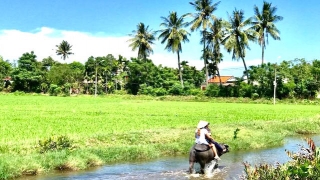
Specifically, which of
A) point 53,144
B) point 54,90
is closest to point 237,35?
point 54,90

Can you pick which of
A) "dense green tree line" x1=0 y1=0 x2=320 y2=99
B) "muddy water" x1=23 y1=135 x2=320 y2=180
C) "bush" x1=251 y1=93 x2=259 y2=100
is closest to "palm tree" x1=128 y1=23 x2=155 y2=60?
"dense green tree line" x1=0 y1=0 x2=320 y2=99

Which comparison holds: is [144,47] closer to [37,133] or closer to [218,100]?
[218,100]

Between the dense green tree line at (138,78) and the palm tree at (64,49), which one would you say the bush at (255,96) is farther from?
Result: the palm tree at (64,49)

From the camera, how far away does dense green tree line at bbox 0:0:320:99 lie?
194ft

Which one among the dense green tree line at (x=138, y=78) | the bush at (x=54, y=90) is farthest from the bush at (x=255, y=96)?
the bush at (x=54, y=90)

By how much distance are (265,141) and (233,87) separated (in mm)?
46234

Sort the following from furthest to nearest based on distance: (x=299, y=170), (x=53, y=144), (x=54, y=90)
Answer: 1. (x=54, y=90)
2. (x=53, y=144)
3. (x=299, y=170)

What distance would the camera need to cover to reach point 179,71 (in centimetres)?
7006

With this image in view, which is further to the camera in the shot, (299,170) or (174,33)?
(174,33)

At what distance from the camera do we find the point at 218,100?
5797 centimetres

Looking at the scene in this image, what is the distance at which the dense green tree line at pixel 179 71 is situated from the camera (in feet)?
194

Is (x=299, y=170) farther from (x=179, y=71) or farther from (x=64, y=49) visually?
(x=64, y=49)

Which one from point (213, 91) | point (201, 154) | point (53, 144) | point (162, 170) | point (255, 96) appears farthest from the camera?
point (213, 91)

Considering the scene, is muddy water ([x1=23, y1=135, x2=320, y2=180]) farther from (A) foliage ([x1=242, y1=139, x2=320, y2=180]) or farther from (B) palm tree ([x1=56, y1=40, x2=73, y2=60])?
(B) palm tree ([x1=56, y1=40, x2=73, y2=60])
